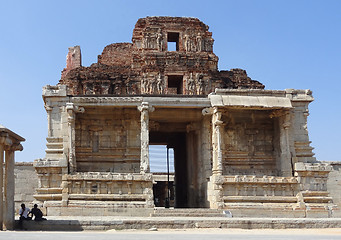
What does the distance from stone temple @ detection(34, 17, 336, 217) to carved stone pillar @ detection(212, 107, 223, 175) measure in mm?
48

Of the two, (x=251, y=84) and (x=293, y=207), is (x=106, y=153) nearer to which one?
(x=293, y=207)

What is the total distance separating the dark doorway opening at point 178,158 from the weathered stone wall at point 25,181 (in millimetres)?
6788

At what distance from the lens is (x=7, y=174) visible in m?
16.6

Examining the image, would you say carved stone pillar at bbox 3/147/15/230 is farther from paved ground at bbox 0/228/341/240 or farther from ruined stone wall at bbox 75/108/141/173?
ruined stone wall at bbox 75/108/141/173

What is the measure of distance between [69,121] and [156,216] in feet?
19.7

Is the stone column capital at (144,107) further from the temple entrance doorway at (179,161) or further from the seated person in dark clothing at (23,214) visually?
the seated person in dark clothing at (23,214)

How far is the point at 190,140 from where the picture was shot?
1038 inches

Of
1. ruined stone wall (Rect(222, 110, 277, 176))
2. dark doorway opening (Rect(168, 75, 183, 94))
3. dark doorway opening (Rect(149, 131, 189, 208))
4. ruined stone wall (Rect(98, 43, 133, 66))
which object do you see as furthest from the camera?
ruined stone wall (Rect(98, 43, 133, 66))

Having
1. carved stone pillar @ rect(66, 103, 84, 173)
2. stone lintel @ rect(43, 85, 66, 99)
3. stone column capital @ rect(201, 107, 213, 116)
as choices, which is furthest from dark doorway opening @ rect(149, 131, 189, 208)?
stone lintel @ rect(43, 85, 66, 99)

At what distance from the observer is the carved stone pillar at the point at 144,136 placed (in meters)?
22.5

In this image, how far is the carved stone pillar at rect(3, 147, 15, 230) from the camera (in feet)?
52.7

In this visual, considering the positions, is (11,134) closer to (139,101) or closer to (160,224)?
(160,224)

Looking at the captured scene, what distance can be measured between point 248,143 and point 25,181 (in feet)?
39.2

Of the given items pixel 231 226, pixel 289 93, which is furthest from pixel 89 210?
pixel 289 93
